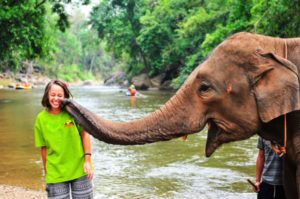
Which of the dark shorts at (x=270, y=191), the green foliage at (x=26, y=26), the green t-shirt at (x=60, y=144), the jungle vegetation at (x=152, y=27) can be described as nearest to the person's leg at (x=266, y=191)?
the dark shorts at (x=270, y=191)

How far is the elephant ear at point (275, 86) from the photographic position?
7.68 ft

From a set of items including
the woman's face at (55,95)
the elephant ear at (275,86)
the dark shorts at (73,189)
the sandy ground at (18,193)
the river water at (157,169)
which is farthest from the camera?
the river water at (157,169)

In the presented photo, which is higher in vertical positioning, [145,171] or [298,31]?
[298,31]

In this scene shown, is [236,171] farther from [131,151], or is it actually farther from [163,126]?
[163,126]

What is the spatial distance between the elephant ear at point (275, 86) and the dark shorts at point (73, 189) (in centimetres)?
184

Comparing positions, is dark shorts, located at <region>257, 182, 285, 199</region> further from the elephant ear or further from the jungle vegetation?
the jungle vegetation

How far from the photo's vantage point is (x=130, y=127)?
2531mm

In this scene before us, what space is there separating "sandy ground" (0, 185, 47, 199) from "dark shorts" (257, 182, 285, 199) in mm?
3526

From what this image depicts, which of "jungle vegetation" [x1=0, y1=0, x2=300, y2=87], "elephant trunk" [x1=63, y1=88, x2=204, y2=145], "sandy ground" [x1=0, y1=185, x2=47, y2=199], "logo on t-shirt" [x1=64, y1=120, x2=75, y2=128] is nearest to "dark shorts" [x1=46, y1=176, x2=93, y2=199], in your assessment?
"logo on t-shirt" [x1=64, y1=120, x2=75, y2=128]

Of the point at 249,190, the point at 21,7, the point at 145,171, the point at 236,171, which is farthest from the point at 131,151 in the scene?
the point at 21,7

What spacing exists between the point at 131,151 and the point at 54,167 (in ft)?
21.9

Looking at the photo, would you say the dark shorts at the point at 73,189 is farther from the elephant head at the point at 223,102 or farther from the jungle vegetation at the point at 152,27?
the jungle vegetation at the point at 152,27

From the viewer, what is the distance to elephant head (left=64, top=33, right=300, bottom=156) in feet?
7.92

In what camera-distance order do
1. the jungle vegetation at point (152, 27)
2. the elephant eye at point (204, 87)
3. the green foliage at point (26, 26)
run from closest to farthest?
the elephant eye at point (204, 87) < the jungle vegetation at point (152, 27) < the green foliage at point (26, 26)
